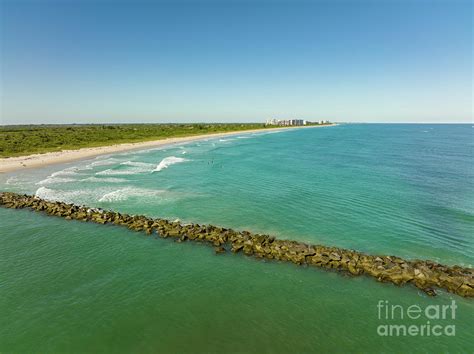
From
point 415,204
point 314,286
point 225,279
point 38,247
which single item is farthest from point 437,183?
point 38,247

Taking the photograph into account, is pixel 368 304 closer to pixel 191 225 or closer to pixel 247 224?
pixel 247 224

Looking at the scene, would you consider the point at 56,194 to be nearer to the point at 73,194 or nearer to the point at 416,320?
the point at 73,194

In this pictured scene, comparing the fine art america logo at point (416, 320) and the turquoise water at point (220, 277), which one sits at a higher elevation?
the turquoise water at point (220, 277)

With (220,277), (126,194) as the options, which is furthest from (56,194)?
(220,277)

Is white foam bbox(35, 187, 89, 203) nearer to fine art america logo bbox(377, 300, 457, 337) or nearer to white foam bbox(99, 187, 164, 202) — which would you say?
white foam bbox(99, 187, 164, 202)

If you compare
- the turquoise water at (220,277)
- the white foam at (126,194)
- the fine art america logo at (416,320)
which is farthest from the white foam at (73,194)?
the fine art america logo at (416,320)

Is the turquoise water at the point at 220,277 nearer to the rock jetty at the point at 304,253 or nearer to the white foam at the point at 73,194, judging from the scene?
the white foam at the point at 73,194

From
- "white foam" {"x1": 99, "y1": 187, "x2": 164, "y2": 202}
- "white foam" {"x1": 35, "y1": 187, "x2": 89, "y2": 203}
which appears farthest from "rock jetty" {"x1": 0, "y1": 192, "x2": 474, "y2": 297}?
"white foam" {"x1": 35, "y1": 187, "x2": 89, "y2": 203}
